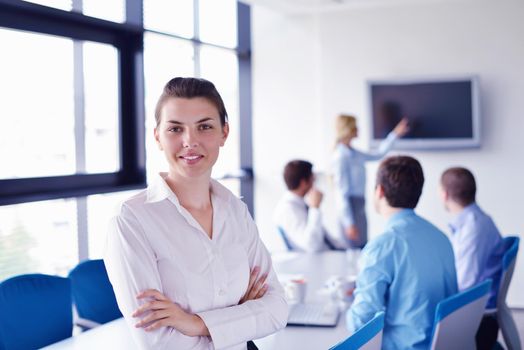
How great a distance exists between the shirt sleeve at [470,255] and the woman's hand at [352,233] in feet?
7.17

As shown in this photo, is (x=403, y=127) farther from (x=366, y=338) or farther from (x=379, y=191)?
(x=366, y=338)

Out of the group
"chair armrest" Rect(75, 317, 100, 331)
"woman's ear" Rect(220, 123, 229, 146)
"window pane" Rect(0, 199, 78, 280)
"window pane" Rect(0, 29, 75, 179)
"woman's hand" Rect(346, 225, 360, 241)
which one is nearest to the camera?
"woman's ear" Rect(220, 123, 229, 146)

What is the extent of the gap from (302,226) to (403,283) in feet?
6.61

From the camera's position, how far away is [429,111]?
6371 mm

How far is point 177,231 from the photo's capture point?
176cm

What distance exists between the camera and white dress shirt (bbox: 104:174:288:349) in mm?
1676

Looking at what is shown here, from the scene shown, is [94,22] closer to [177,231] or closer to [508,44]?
[177,231]

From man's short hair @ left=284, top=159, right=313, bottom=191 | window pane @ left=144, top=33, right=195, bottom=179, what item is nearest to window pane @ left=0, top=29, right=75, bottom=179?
window pane @ left=144, top=33, right=195, bottom=179

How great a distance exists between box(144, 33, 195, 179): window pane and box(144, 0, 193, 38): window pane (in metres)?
0.08

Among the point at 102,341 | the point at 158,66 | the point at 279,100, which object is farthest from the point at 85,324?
the point at 279,100

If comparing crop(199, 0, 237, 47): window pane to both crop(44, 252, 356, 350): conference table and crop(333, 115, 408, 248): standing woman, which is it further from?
crop(44, 252, 356, 350): conference table

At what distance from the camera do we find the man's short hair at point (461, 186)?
11.8 feet

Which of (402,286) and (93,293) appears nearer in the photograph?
(402,286)

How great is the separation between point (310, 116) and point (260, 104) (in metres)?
0.60
